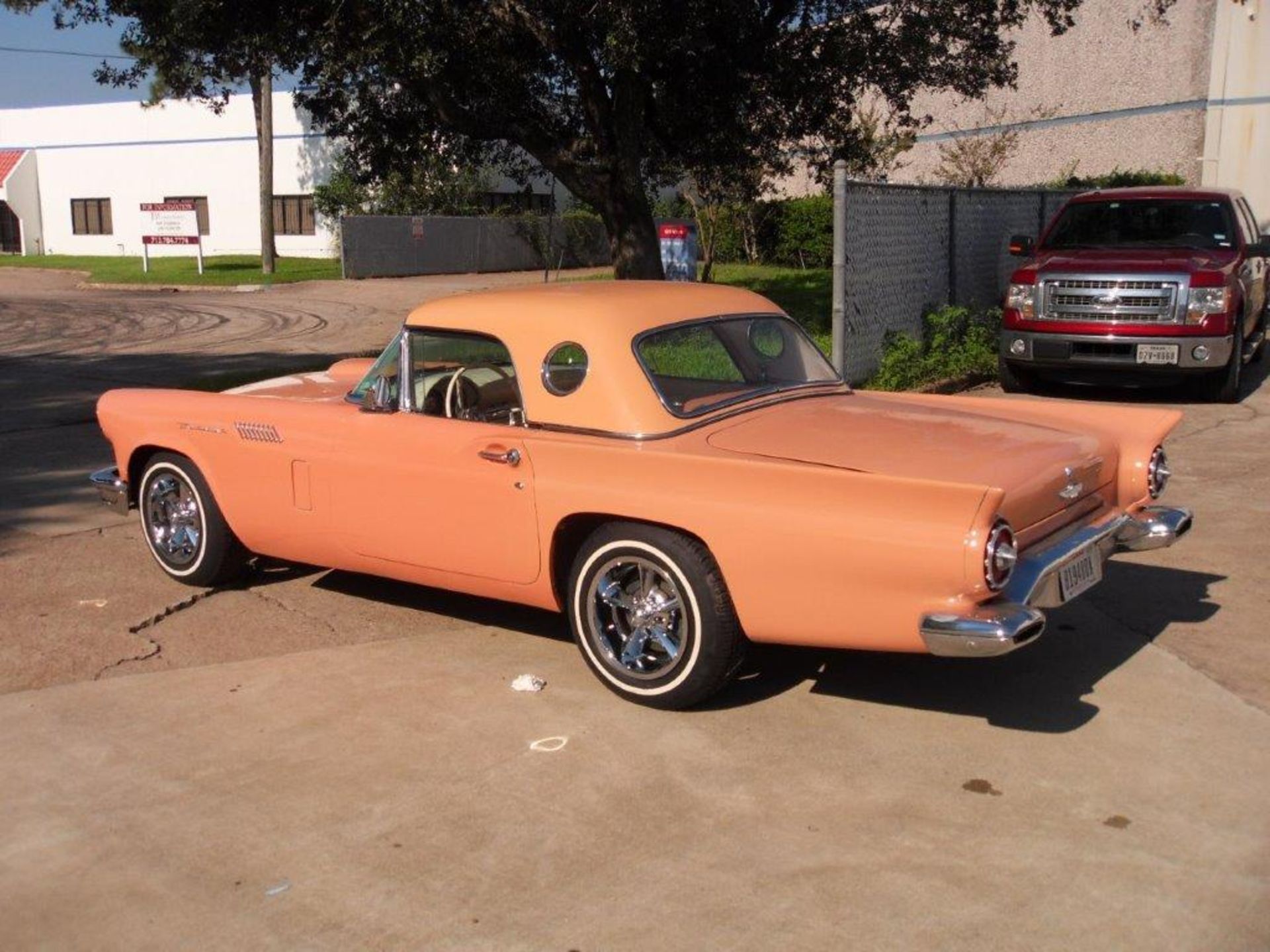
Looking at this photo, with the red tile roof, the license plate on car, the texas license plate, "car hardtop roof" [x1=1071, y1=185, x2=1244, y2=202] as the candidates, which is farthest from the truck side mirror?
the red tile roof

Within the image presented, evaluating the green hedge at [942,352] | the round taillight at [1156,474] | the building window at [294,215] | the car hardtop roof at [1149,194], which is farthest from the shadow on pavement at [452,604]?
the building window at [294,215]

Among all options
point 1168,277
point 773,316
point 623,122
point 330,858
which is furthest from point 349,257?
point 330,858

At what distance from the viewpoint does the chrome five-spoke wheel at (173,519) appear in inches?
251

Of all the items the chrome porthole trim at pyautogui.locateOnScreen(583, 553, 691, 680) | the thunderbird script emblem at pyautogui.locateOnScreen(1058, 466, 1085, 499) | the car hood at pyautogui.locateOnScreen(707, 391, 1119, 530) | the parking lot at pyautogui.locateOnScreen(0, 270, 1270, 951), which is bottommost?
the parking lot at pyautogui.locateOnScreen(0, 270, 1270, 951)

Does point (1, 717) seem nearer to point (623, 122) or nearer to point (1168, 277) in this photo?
point (1168, 277)

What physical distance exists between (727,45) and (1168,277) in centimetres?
616

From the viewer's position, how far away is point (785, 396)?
5582mm

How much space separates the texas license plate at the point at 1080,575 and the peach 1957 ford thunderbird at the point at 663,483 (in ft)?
0.03

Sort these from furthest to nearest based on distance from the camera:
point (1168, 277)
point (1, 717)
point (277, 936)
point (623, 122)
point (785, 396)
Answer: point (623, 122) < point (1168, 277) < point (785, 396) < point (1, 717) < point (277, 936)

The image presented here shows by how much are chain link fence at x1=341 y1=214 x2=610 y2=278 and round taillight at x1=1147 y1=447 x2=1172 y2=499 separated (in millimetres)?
27018

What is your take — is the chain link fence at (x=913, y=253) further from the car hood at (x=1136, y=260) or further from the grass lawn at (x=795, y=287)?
the grass lawn at (x=795, y=287)

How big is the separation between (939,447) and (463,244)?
32.9 meters

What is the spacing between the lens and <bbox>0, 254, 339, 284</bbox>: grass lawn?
32.0 meters

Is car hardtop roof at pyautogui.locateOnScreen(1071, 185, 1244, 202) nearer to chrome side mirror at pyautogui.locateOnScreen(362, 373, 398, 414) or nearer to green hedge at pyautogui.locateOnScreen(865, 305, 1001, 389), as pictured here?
green hedge at pyautogui.locateOnScreen(865, 305, 1001, 389)
